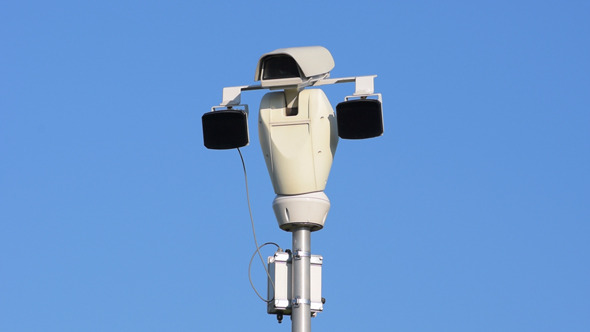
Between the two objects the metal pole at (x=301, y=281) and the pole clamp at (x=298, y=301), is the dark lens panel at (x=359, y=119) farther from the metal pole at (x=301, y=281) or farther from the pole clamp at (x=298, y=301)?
the pole clamp at (x=298, y=301)

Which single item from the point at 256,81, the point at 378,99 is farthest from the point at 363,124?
the point at 256,81

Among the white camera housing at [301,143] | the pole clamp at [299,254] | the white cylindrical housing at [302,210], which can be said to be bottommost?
the pole clamp at [299,254]

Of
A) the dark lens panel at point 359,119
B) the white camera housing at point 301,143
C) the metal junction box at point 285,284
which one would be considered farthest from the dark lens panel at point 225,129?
the metal junction box at point 285,284

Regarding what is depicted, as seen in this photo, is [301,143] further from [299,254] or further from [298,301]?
[298,301]

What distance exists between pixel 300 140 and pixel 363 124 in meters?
1.03

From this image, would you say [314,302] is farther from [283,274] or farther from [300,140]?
[300,140]

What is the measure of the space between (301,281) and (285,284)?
1.03 ft

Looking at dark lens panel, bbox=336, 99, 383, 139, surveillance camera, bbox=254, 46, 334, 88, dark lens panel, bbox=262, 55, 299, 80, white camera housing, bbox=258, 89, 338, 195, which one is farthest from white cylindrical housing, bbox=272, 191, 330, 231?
dark lens panel, bbox=262, 55, 299, 80

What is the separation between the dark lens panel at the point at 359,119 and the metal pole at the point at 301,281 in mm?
1683

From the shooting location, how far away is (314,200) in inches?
818

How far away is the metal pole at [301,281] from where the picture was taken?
20.4m

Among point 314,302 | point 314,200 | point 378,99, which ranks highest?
point 378,99

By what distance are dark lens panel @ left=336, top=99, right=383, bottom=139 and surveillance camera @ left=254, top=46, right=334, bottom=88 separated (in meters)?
0.75

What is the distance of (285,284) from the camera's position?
20.8 meters
